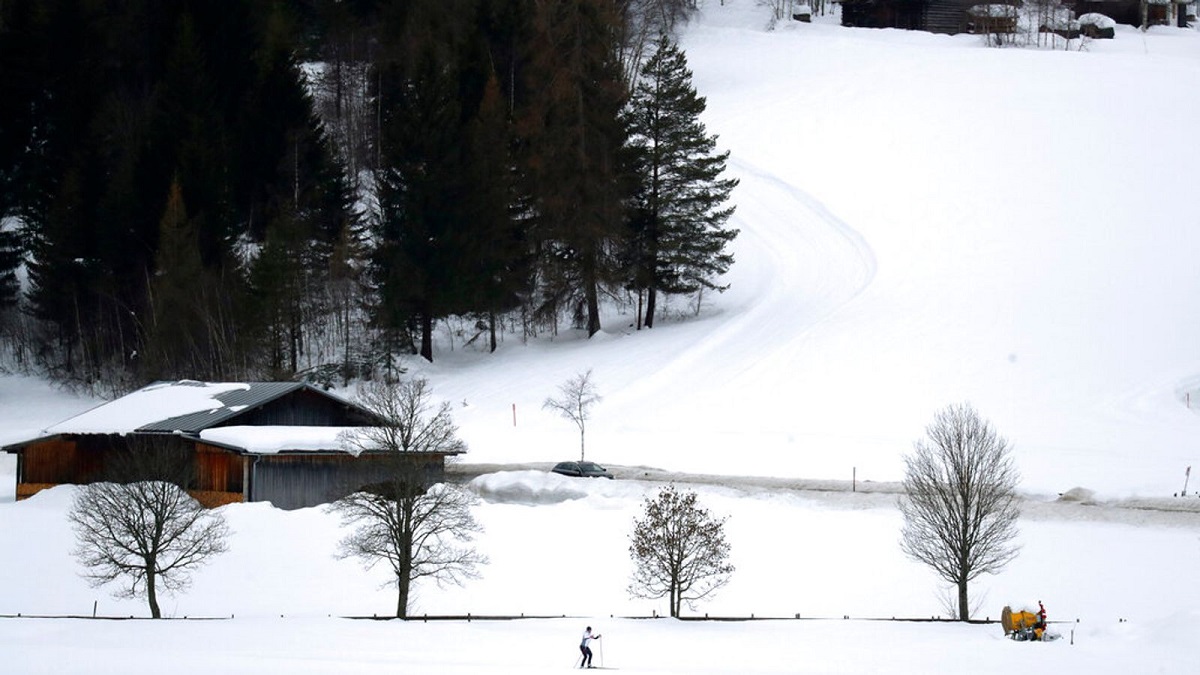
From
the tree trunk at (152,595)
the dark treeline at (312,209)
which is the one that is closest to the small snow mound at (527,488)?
the tree trunk at (152,595)

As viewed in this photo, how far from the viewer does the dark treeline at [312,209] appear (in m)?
56.7

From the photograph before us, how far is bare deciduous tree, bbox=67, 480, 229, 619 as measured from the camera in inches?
1217

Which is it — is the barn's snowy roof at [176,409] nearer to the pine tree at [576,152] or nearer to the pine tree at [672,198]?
the pine tree at [576,152]

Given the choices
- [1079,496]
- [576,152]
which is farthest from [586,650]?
[576,152]

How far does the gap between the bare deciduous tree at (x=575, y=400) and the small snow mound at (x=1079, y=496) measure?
16.4 metres

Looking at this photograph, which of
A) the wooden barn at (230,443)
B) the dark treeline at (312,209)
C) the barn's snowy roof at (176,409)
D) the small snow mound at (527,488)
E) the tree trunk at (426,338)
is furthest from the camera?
the tree trunk at (426,338)

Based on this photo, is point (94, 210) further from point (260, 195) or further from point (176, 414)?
point (176, 414)

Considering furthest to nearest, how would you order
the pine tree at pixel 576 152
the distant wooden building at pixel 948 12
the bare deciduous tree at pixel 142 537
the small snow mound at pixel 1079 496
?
the distant wooden building at pixel 948 12 → the pine tree at pixel 576 152 → the small snow mound at pixel 1079 496 → the bare deciduous tree at pixel 142 537

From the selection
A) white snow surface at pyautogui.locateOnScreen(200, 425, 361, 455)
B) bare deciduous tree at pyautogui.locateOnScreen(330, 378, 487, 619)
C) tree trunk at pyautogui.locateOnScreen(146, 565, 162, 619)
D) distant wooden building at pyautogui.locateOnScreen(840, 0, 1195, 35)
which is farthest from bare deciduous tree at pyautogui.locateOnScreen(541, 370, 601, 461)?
distant wooden building at pyautogui.locateOnScreen(840, 0, 1195, 35)

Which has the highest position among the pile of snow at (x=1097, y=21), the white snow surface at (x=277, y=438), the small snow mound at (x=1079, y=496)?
the pile of snow at (x=1097, y=21)

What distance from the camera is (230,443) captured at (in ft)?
129

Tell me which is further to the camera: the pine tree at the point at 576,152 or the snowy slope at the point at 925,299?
the pine tree at the point at 576,152

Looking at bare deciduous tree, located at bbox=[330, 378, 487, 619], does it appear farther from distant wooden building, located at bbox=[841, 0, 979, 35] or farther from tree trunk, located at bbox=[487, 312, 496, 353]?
distant wooden building, located at bbox=[841, 0, 979, 35]

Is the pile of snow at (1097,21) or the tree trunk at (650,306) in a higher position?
the pile of snow at (1097,21)
